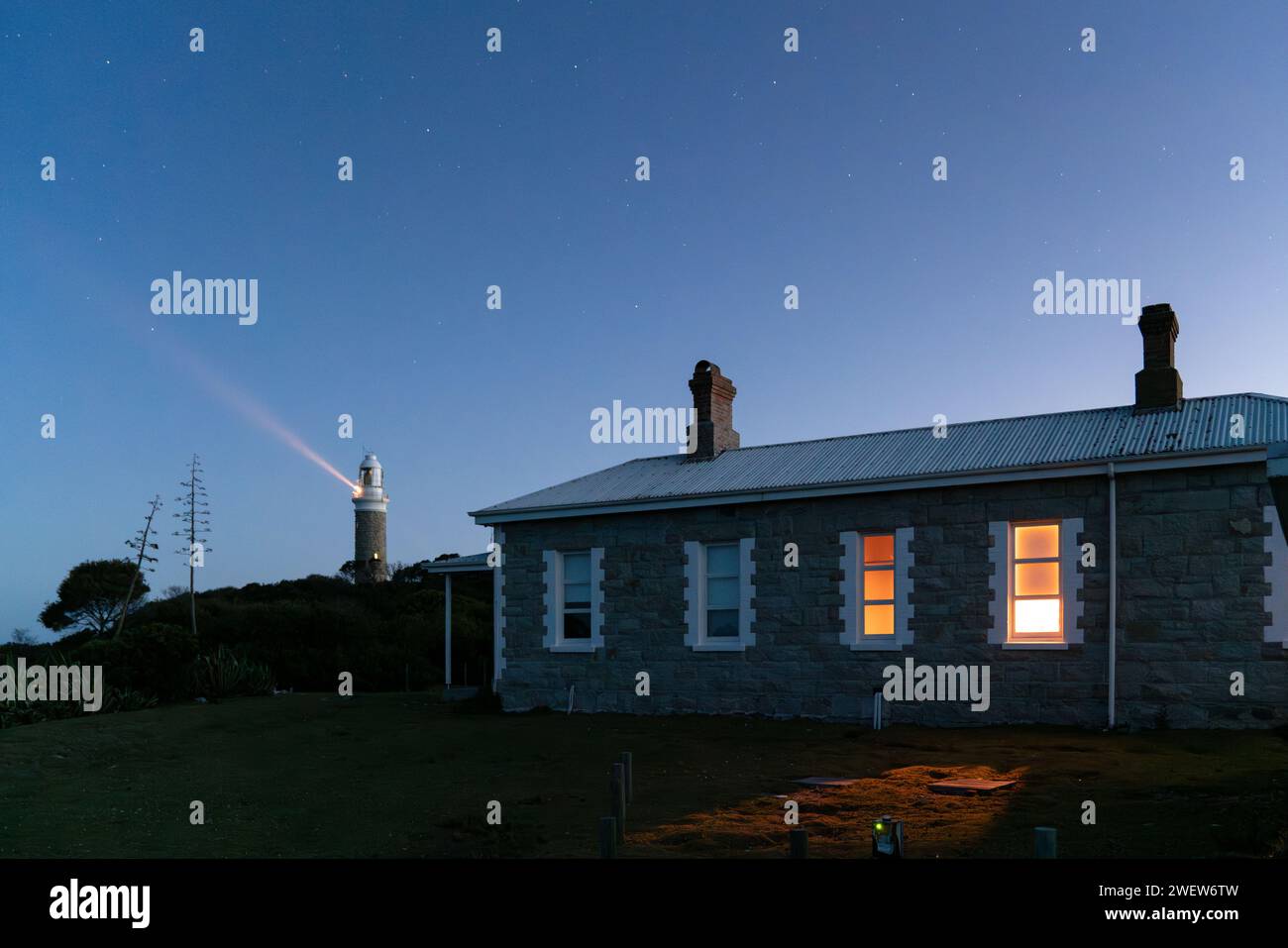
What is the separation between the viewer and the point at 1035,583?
612 inches

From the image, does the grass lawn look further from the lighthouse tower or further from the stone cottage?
the lighthouse tower

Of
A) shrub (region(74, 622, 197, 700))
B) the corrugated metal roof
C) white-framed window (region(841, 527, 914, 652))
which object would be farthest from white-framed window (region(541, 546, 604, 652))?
shrub (region(74, 622, 197, 700))

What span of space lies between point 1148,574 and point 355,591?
3522cm

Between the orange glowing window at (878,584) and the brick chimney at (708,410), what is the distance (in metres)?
4.67

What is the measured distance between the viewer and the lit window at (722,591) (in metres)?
17.8

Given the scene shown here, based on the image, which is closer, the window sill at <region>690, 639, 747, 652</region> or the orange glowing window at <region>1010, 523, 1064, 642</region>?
the orange glowing window at <region>1010, 523, 1064, 642</region>

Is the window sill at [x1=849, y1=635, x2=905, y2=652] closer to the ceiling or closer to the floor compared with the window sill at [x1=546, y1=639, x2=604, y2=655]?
closer to the ceiling

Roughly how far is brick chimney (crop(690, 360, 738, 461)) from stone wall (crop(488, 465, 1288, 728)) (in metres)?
2.76

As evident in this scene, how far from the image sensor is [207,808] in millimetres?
11117

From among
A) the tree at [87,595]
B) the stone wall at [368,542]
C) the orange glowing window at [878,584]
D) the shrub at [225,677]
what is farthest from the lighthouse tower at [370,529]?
the orange glowing window at [878,584]

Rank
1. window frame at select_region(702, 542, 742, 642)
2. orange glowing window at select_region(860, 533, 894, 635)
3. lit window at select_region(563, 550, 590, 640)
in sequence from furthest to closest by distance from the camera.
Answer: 1. lit window at select_region(563, 550, 590, 640)
2. window frame at select_region(702, 542, 742, 642)
3. orange glowing window at select_region(860, 533, 894, 635)

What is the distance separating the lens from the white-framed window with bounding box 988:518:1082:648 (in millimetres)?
14789

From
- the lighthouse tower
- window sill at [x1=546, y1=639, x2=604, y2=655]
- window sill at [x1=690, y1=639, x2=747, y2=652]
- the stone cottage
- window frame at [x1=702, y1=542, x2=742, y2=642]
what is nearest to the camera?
the stone cottage

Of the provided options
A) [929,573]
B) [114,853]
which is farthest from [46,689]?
[929,573]
